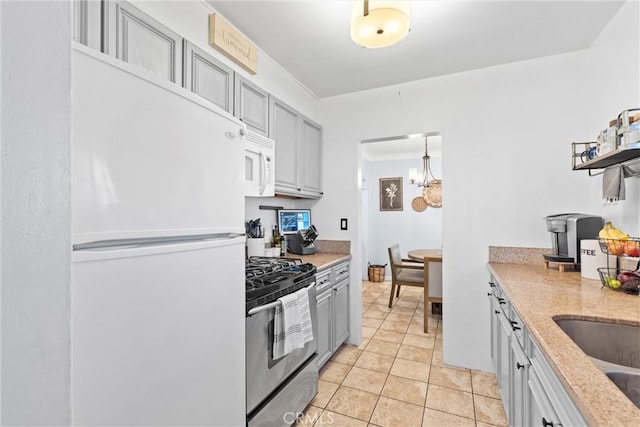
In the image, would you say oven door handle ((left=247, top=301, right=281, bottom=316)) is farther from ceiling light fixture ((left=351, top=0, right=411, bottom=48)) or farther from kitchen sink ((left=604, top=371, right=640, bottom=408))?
ceiling light fixture ((left=351, top=0, right=411, bottom=48))

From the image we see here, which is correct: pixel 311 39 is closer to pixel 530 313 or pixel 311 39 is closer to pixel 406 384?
pixel 530 313

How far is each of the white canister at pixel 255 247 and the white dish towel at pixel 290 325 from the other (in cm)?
75

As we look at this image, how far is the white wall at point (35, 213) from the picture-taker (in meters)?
0.36

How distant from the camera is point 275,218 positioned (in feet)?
9.43

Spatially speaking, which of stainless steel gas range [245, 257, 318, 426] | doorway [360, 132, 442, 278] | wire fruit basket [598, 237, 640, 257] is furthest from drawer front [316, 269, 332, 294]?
doorway [360, 132, 442, 278]

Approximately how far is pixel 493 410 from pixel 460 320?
0.71m

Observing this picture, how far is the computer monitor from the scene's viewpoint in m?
2.88

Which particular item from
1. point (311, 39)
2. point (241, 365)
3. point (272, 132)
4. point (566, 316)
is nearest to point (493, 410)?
Result: point (566, 316)

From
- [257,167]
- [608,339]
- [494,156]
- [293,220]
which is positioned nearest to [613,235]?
[608,339]

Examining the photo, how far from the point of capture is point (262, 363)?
4.72 feet

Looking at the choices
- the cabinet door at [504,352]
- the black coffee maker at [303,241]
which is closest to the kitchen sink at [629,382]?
the cabinet door at [504,352]

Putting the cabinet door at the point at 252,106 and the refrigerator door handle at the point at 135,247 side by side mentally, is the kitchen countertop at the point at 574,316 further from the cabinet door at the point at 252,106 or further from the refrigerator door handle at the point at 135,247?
the cabinet door at the point at 252,106

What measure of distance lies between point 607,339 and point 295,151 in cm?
226

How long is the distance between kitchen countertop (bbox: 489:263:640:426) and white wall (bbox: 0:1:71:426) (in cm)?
94
